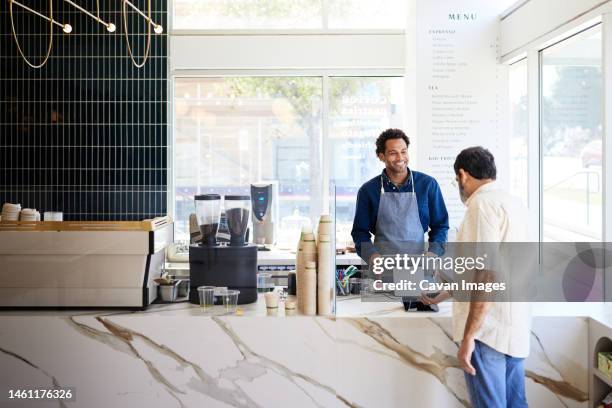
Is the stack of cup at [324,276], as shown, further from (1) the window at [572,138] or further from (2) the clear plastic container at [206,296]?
(1) the window at [572,138]

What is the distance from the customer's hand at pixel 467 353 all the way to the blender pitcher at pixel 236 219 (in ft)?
3.73

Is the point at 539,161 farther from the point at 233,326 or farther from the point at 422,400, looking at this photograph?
the point at 233,326

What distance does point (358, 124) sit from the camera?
538 centimetres

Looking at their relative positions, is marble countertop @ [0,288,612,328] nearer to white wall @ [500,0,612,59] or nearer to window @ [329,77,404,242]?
white wall @ [500,0,612,59]

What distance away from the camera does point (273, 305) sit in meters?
2.90

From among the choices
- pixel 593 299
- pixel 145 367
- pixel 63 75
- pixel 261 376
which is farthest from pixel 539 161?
pixel 63 75

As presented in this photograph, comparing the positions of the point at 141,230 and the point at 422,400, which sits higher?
the point at 141,230

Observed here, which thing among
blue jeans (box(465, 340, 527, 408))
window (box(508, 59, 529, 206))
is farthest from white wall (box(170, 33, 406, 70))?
blue jeans (box(465, 340, 527, 408))

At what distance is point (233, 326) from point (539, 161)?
2.58m

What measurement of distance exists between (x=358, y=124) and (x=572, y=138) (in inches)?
70.3

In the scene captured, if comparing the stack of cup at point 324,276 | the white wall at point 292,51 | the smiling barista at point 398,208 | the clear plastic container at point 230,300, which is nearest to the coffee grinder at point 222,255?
the clear plastic container at point 230,300

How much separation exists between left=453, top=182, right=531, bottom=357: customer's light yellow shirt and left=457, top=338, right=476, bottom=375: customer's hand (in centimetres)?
5

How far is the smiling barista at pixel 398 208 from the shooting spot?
3436 millimetres

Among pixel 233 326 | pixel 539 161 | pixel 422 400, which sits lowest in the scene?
pixel 422 400
